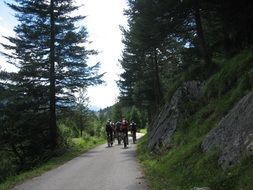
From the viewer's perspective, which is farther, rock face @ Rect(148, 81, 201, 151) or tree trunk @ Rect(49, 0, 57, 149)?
tree trunk @ Rect(49, 0, 57, 149)

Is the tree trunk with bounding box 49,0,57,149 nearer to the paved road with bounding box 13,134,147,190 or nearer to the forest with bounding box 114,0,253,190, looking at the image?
the forest with bounding box 114,0,253,190

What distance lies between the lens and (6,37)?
27078mm

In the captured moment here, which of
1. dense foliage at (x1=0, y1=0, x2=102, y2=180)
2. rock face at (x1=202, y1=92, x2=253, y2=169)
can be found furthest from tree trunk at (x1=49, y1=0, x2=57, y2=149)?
rock face at (x1=202, y1=92, x2=253, y2=169)

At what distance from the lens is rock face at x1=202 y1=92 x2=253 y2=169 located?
870 cm

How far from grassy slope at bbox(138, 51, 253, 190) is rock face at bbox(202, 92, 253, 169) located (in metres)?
0.28

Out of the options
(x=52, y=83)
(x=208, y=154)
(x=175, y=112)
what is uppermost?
(x=52, y=83)

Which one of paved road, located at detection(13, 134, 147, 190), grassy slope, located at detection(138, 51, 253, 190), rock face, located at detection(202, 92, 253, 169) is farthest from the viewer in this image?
paved road, located at detection(13, 134, 147, 190)

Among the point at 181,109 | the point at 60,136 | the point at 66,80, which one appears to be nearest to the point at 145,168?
the point at 181,109

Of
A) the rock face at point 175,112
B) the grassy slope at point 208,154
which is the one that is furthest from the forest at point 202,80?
the rock face at point 175,112

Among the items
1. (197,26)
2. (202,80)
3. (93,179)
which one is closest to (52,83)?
(197,26)

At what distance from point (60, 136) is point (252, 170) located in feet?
77.0

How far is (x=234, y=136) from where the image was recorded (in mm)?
9555

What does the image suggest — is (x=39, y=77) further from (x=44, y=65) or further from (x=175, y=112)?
(x=175, y=112)

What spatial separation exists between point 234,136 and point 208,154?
1.01m
